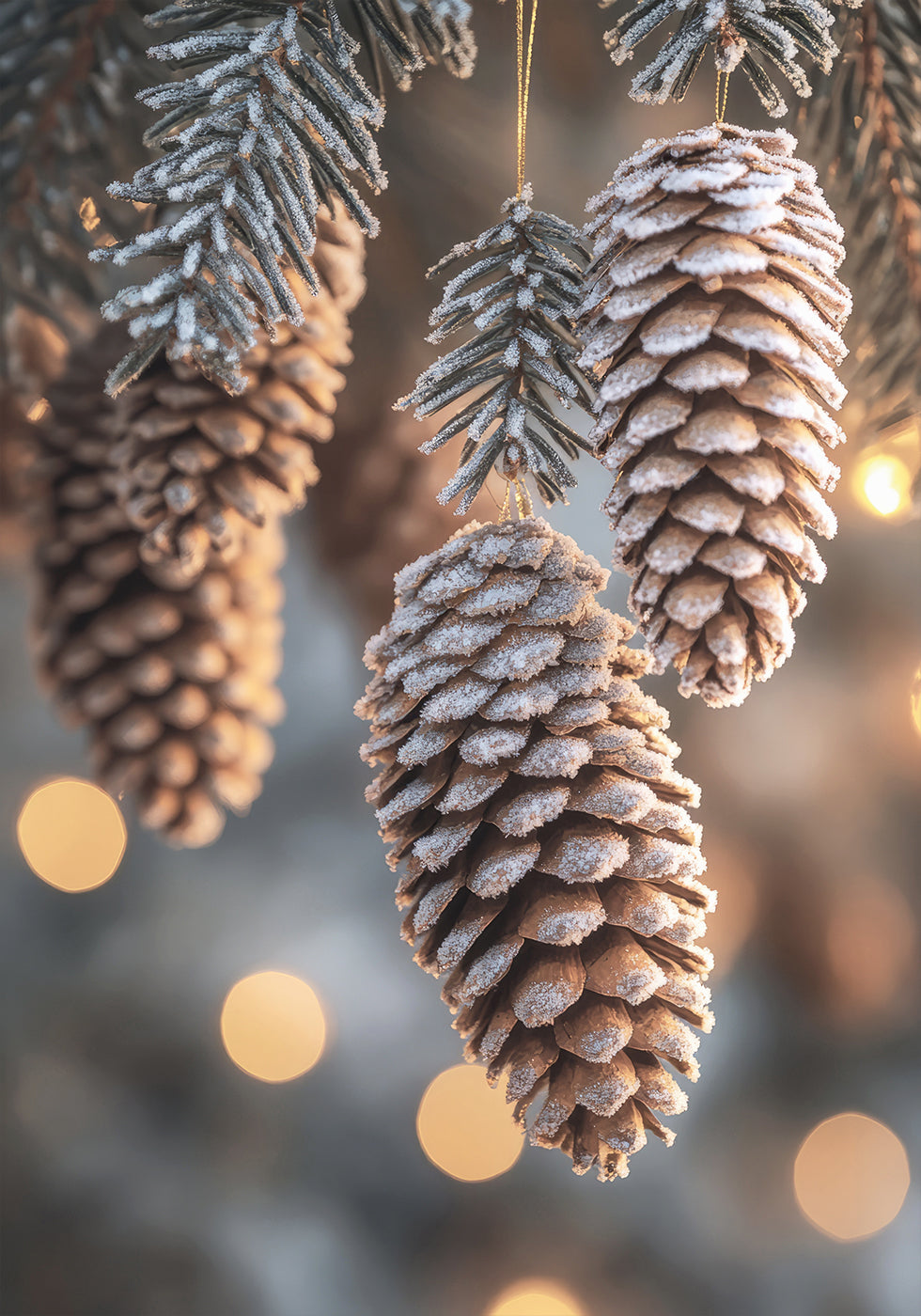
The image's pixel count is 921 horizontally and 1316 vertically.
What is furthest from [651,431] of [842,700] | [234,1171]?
[234,1171]

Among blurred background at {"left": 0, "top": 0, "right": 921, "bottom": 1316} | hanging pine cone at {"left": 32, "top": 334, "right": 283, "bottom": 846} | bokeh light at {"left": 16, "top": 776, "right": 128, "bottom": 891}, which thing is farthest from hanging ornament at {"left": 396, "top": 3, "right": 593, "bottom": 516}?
bokeh light at {"left": 16, "top": 776, "right": 128, "bottom": 891}

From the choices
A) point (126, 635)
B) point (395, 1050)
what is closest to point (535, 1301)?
point (395, 1050)

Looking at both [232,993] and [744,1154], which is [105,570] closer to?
[232,993]

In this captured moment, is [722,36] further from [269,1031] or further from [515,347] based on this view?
[269,1031]

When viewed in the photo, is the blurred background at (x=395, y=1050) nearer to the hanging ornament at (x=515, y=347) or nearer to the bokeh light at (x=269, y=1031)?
the bokeh light at (x=269, y=1031)

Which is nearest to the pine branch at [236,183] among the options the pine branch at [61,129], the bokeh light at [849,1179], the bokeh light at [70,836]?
the pine branch at [61,129]

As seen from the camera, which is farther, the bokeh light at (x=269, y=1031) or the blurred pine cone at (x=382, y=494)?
the bokeh light at (x=269, y=1031)
